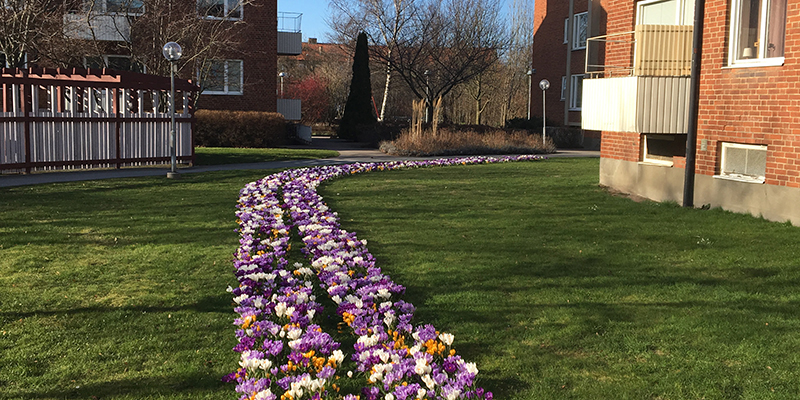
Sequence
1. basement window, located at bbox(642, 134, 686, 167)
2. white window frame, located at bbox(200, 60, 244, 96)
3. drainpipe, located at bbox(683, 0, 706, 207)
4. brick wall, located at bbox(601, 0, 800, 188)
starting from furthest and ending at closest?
1. white window frame, located at bbox(200, 60, 244, 96)
2. basement window, located at bbox(642, 134, 686, 167)
3. drainpipe, located at bbox(683, 0, 706, 207)
4. brick wall, located at bbox(601, 0, 800, 188)

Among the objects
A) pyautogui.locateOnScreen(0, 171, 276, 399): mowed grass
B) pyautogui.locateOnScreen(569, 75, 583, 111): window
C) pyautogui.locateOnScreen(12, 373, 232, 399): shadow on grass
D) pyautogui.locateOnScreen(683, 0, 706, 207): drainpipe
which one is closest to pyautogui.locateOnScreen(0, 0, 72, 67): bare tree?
pyautogui.locateOnScreen(0, 171, 276, 399): mowed grass

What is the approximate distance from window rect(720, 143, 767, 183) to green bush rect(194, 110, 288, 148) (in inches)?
756

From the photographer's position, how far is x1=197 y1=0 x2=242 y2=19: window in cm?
2789

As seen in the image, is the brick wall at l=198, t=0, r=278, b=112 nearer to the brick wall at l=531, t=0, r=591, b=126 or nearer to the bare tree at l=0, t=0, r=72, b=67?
the bare tree at l=0, t=0, r=72, b=67

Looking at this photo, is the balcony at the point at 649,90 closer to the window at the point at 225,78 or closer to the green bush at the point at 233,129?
the green bush at the point at 233,129

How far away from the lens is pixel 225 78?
3209 centimetres

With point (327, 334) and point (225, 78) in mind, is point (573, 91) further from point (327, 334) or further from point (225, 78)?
point (327, 334)

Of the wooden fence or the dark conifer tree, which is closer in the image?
the wooden fence

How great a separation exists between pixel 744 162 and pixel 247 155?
15468 mm

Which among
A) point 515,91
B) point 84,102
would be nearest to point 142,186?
point 84,102

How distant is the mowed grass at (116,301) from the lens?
4379 mm

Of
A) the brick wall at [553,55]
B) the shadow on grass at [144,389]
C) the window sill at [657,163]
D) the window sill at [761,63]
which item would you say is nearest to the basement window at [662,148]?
the window sill at [657,163]

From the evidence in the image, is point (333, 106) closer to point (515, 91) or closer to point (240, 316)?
point (515, 91)

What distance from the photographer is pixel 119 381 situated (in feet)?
14.3
